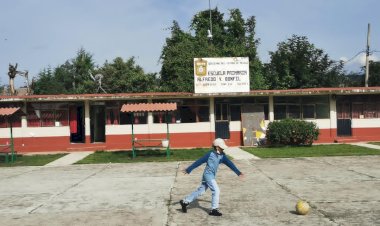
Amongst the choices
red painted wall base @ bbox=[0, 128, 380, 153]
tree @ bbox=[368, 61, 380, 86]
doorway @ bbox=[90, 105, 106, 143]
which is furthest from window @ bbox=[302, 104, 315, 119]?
tree @ bbox=[368, 61, 380, 86]

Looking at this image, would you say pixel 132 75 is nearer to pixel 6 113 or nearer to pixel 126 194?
pixel 6 113

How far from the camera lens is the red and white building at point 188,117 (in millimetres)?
23891

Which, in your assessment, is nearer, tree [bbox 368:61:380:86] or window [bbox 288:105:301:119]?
window [bbox 288:105:301:119]

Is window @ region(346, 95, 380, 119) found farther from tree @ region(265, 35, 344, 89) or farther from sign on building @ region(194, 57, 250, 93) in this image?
tree @ region(265, 35, 344, 89)

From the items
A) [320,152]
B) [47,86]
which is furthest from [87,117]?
[47,86]

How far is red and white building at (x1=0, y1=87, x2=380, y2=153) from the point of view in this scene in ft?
78.4

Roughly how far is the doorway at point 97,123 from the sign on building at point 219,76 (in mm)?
6137

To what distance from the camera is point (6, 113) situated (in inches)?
750

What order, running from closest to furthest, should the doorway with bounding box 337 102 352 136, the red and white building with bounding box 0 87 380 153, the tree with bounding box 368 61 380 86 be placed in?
1. the red and white building with bounding box 0 87 380 153
2. the doorway with bounding box 337 102 352 136
3. the tree with bounding box 368 61 380 86

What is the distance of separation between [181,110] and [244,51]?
68.1 ft

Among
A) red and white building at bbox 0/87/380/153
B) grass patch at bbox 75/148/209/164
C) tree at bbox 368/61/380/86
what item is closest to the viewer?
grass patch at bbox 75/148/209/164

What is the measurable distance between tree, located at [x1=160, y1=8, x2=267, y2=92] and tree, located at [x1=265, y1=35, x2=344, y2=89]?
4064 millimetres

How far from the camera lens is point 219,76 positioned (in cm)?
2345

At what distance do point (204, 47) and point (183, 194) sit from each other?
1319 inches
